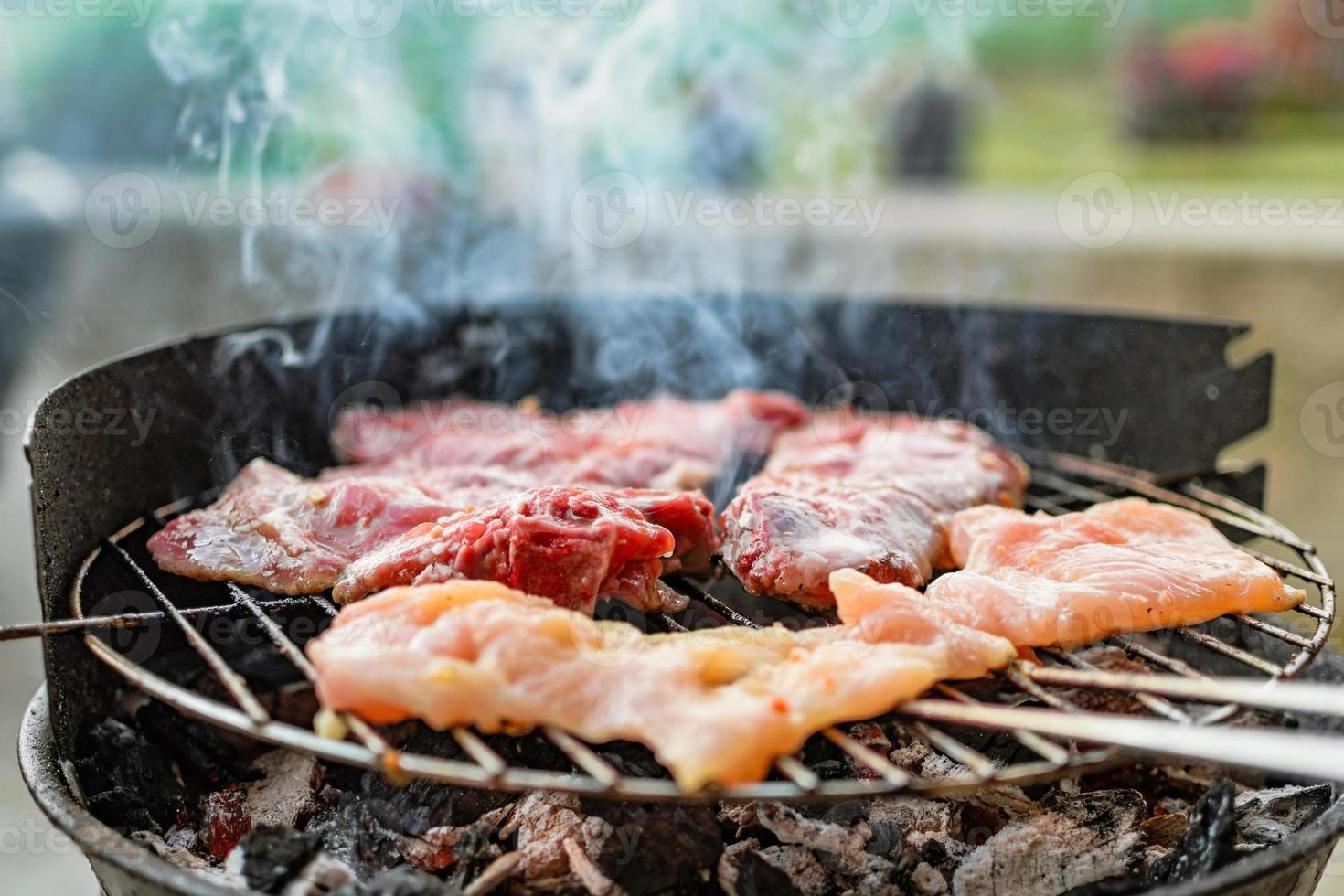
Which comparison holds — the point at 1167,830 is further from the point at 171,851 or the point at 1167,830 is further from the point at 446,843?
the point at 171,851

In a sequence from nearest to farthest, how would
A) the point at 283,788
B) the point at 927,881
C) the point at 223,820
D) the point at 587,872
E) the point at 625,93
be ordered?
the point at 587,872 → the point at 927,881 → the point at 223,820 → the point at 283,788 → the point at 625,93

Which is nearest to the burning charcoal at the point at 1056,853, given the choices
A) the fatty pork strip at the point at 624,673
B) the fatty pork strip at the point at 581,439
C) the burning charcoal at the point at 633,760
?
the fatty pork strip at the point at 624,673

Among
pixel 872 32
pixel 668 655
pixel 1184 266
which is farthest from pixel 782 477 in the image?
pixel 872 32

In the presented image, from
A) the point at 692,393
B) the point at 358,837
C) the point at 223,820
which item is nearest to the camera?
the point at 358,837

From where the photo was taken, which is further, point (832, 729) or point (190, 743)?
point (190, 743)

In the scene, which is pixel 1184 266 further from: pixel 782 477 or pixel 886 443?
pixel 782 477

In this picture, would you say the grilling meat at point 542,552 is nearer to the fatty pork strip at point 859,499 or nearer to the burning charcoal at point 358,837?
the fatty pork strip at point 859,499

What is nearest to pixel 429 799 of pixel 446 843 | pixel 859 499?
pixel 446 843

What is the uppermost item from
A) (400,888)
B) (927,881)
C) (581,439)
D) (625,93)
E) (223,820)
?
(625,93)

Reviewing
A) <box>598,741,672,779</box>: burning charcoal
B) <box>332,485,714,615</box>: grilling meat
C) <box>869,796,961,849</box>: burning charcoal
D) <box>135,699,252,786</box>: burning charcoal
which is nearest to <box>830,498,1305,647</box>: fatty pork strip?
<box>332,485,714,615</box>: grilling meat
